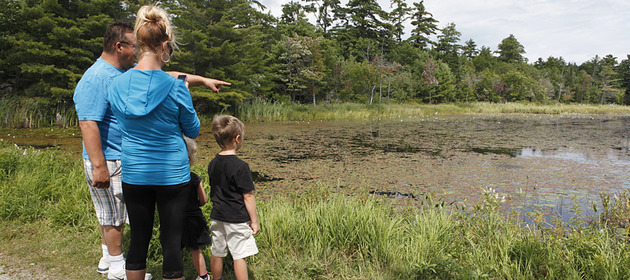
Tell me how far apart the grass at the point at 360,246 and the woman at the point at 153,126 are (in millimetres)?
941

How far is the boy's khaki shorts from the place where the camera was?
1918 millimetres

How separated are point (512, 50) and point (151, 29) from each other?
62.8 metres

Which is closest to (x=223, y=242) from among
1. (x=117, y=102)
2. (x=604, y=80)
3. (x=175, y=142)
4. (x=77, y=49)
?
(x=175, y=142)

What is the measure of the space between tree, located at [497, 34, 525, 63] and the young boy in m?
61.0

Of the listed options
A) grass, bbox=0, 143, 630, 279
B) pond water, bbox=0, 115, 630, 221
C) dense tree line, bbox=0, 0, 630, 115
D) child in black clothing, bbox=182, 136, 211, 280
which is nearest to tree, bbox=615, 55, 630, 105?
dense tree line, bbox=0, 0, 630, 115

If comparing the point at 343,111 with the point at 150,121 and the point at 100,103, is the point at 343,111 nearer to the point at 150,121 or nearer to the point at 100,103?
the point at 100,103

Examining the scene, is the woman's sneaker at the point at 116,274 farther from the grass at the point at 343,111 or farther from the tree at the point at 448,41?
the tree at the point at 448,41

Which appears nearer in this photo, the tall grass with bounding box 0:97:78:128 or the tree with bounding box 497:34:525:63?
the tall grass with bounding box 0:97:78:128

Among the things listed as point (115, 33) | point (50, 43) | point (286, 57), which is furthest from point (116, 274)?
point (286, 57)

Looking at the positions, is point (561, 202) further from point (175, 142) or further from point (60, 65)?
point (60, 65)

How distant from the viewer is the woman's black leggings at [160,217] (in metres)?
1.57

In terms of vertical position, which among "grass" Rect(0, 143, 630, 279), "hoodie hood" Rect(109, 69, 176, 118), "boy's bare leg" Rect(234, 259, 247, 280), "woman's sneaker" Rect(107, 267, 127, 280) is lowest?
"grass" Rect(0, 143, 630, 279)

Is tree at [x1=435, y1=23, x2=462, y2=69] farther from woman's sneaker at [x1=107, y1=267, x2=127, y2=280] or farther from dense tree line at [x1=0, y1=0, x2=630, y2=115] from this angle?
woman's sneaker at [x1=107, y1=267, x2=127, y2=280]

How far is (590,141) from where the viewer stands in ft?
34.2
